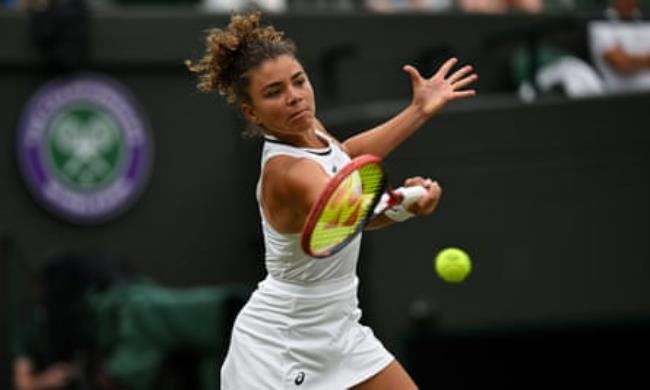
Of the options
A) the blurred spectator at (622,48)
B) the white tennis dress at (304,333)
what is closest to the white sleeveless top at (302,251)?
the white tennis dress at (304,333)

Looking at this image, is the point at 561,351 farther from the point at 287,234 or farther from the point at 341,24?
the point at 287,234

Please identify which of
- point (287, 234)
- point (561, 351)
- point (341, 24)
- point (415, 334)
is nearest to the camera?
point (287, 234)

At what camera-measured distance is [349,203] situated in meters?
5.07

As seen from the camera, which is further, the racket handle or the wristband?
the wristband

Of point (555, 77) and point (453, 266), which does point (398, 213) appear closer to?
point (453, 266)

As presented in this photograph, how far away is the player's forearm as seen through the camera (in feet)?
19.3

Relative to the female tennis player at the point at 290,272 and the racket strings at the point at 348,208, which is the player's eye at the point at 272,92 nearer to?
the female tennis player at the point at 290,272

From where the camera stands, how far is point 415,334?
9.40m

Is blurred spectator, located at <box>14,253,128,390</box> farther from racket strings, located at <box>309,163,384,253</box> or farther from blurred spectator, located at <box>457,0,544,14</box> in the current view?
racket strings, located at <box>309,163,384,253</box>

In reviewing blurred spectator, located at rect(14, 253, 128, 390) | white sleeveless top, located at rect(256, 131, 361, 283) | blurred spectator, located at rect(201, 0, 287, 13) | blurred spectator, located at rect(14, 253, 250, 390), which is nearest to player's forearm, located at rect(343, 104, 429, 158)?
white sleeveless top, located at rect(256, 131, 361, 283)

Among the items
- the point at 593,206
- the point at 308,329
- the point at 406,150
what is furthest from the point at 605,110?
the point at 308,329

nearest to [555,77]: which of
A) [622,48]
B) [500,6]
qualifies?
[622,48]

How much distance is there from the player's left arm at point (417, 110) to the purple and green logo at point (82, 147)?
4.99 m

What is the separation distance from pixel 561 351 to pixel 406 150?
181 centimetres
